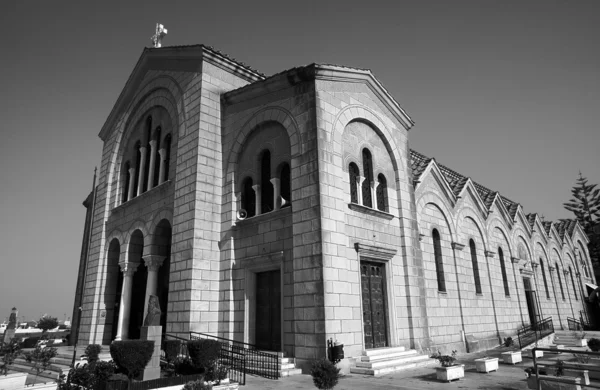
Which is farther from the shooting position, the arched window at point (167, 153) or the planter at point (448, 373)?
the arched window at point (167, 153)

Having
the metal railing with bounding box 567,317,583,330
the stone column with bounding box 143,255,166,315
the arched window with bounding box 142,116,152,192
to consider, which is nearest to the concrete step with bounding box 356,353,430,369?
the stone column with bounding box 143,255,166,315

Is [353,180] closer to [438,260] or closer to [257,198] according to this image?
[257,198]

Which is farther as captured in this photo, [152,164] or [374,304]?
[152,164]

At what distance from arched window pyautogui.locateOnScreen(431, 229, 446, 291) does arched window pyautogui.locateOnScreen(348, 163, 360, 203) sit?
6131mm

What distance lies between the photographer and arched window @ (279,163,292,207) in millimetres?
14877

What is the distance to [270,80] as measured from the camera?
15.6m

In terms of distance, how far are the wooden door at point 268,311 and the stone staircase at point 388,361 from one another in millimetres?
2797

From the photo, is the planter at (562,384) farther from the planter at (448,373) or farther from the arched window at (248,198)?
the arched window at (248,198)

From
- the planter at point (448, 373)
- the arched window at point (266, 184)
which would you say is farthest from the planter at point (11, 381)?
the planter at point (448, 373)

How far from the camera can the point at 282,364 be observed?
12.1 meters

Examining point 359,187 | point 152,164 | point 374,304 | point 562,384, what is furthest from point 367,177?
point 152,164

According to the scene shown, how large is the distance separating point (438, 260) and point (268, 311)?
Answer: 9.06 meters

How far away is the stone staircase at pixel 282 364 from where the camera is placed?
11.9m

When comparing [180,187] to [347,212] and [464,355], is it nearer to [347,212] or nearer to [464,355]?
[347,212]
